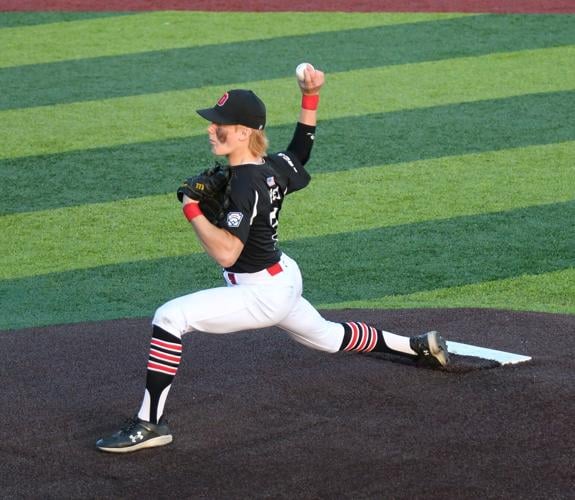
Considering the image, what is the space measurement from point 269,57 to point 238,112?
8119 millimetres

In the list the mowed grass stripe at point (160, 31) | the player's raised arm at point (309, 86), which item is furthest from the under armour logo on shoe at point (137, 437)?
the mowed grass stripe at point (160, 31)

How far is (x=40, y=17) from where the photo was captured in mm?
15164

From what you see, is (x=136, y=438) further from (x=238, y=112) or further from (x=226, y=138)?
(x=238, y=112)

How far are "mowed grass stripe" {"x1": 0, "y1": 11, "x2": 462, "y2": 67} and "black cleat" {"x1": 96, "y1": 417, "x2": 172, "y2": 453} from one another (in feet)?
29.6

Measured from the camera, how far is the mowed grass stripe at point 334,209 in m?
8.68

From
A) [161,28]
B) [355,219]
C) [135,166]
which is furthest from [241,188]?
[161,28]

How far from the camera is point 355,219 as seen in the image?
29.7 feet

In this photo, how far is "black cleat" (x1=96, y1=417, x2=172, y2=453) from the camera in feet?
16.1

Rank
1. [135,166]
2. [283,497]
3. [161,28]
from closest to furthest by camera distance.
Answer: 1. [283,497]
2. [135,166]
3. [161,28]

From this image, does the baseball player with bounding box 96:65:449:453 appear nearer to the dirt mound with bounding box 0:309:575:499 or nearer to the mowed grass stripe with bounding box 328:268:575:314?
the dirt mound with bounding box 0:309:575:499

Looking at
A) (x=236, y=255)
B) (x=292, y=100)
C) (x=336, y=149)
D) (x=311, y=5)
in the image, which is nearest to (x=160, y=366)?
(x=236, y=255)

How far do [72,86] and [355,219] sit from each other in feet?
15.0

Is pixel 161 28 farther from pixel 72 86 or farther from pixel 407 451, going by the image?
pixel 407 451

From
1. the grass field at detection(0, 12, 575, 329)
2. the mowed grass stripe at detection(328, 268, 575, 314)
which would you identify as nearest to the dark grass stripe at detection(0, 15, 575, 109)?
the grass field at detection(0, 12, 575, 329)
